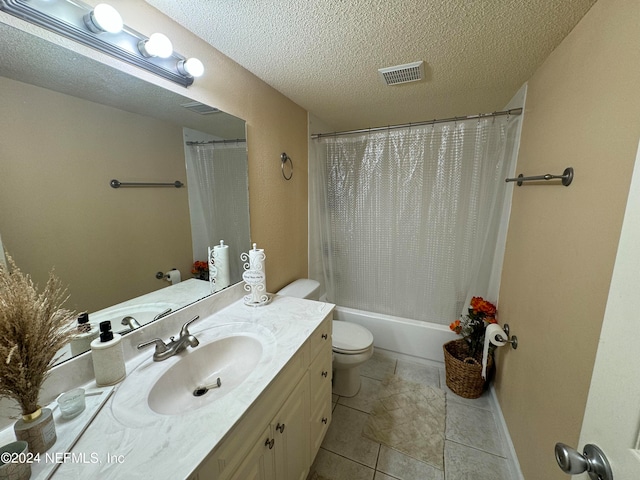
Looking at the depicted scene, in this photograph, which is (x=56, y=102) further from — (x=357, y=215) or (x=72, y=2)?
(x=357, y=215)

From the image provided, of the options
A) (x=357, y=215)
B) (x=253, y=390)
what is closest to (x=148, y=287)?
(x=253, y=390)

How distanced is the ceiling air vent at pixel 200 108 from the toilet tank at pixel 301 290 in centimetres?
123

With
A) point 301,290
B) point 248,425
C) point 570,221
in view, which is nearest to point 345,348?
point 301,290

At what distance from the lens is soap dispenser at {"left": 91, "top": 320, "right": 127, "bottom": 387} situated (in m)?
0.81

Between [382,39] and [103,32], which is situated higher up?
[382,39]

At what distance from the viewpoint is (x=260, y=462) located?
85 centimetres

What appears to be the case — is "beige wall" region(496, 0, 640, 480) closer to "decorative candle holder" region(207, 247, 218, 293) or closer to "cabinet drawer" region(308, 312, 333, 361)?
"cabinet drawer" region(308, 312, 333, 361)

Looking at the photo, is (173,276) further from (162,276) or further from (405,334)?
(405,334)

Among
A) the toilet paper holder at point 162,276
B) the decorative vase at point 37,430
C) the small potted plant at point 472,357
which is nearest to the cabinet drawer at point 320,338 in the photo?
the toilet paper holder at point 162,276

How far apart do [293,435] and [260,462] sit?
0.82 feet

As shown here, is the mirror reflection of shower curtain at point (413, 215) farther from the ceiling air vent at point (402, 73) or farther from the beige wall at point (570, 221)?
the ceiling air vent at point (402, 73)

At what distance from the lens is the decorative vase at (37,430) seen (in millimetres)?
583

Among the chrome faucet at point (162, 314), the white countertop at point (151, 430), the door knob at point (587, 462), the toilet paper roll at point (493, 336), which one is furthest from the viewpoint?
the toilet paper roll at point (493, 336)

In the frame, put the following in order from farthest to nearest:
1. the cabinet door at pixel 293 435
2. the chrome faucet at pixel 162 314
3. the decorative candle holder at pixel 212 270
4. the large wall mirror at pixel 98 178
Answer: the decorative candle holder at pixel 212 270 < the chrome faucet at pixel 162 314 < the cabinet door at pixel 293 435 < the large wall mirror at pixel 98 178
